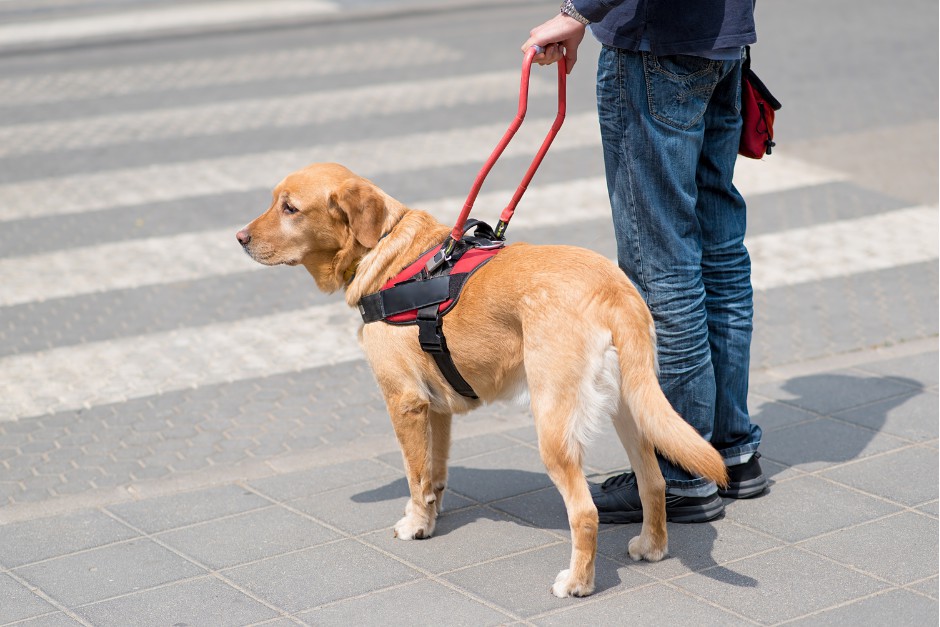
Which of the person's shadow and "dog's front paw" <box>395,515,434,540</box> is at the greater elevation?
"dog's front paw" <box>395,515,434,540</box>

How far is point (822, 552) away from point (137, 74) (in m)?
9.95

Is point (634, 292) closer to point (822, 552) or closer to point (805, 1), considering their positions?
point (822, 552)

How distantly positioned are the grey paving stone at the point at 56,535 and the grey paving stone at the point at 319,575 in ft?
2.01

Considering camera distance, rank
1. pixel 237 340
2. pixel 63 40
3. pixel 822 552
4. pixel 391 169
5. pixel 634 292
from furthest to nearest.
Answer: pixel 63 40, pixel 391 169, pixel 237 340, pixel 822 552, pixel 634 292

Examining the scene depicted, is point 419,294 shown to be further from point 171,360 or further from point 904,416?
point 171,360

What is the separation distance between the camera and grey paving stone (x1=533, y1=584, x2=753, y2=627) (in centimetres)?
337

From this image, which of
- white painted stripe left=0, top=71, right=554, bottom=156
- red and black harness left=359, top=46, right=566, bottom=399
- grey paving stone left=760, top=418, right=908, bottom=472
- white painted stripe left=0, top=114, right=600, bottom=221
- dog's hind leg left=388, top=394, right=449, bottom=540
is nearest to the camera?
red and black harness left=359, top=46, right=566, bottom=399

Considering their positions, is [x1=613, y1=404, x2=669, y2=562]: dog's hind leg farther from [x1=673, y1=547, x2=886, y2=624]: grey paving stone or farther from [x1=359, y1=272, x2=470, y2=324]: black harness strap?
[x1=359, y1=272, x2=470, y2=324]: black harness strap

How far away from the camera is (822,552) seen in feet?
12.3

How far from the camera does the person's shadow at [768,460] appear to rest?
3.82 meters

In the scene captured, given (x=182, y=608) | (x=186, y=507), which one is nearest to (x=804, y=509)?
(x=182, y=608)

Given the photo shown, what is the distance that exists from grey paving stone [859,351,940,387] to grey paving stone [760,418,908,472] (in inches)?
27.8

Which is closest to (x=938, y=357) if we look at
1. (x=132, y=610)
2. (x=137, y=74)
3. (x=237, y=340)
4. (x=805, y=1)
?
(x=237, y=340)

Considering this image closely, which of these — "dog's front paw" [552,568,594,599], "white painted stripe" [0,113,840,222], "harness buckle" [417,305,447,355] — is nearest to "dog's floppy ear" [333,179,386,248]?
"harness buckle" [417,305,447,355]
